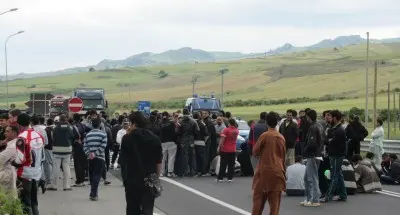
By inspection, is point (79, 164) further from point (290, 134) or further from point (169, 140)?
point (290, 134)

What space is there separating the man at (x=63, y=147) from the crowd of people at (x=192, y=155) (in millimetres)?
24

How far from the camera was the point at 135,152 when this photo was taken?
985cm

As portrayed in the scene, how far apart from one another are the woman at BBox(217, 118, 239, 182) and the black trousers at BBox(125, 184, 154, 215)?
1047 centimetres

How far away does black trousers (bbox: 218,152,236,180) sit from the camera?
2045 centimetres

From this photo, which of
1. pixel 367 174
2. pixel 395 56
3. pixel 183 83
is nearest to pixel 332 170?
pixel 367 174

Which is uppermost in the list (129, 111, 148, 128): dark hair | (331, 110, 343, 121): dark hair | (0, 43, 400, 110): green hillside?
(129, 111, 148, 128): dark hair

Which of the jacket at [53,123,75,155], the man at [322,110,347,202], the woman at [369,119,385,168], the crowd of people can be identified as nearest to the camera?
the crowd of people

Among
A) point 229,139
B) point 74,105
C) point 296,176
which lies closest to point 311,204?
point 296,176

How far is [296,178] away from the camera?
1675 centimetres

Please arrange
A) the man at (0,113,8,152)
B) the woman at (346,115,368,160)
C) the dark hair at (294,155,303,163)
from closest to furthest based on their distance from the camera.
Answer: the man at (0,113,8,152) → the dark hair at (294,155,303,163) → the woman at (346,115,368,160)

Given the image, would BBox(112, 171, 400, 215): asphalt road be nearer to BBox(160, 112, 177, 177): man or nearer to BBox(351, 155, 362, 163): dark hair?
BBox(351, 155, 362, 163): dark hair

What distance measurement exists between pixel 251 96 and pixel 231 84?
77.2ft

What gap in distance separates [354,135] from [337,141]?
13.2ft

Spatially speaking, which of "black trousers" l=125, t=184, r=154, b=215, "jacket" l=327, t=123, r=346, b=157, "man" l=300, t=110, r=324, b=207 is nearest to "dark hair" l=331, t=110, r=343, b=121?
"jacket" l=327, t=123, r=346, b=157
